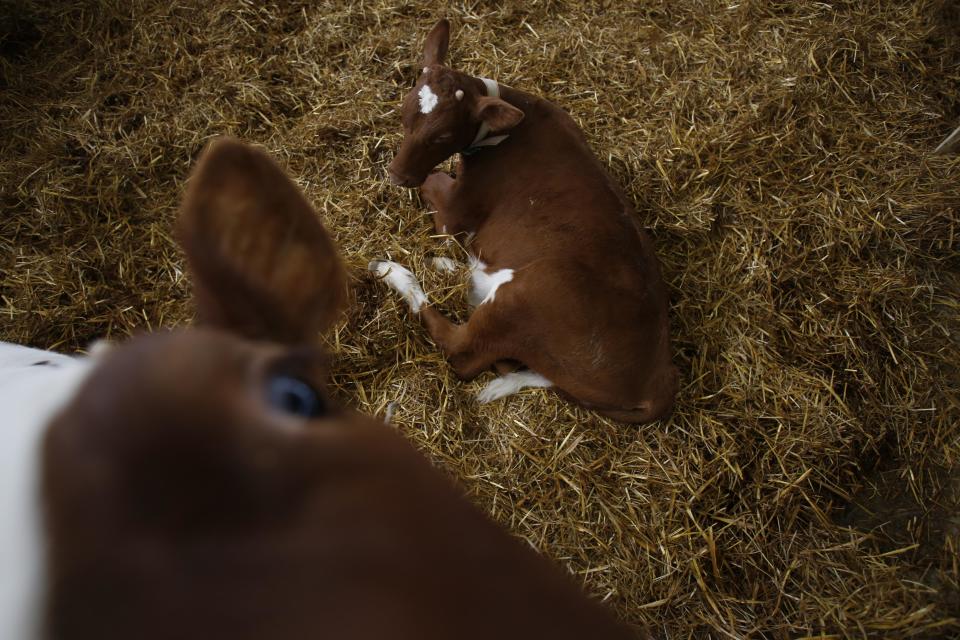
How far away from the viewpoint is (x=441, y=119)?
9.52 feet

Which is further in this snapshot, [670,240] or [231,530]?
[670,240]

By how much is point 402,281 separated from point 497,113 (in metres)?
1.01

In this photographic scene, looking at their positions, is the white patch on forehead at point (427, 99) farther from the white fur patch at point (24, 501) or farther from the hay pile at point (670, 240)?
the white fur patch at point (24, 501)

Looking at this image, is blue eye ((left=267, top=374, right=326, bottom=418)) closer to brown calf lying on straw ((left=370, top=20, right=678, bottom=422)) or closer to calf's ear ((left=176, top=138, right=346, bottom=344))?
calf's ear ((left=176, top=138, right=346, bottom=344))

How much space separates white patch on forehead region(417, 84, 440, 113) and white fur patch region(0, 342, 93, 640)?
7.64ft

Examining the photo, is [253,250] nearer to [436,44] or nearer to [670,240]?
[436,44]

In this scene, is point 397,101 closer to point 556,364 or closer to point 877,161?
point 556,364

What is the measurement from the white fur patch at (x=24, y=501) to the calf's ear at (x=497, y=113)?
7.62 ft

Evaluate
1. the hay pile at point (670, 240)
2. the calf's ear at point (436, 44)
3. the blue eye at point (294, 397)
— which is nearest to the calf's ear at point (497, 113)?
the calf's ear at point (436, 44)

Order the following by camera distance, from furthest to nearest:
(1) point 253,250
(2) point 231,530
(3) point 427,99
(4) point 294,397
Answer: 1. (3) point 427,99
2. (1) point 253,250
3. (4) point 294,397
4. (2) point 231,530

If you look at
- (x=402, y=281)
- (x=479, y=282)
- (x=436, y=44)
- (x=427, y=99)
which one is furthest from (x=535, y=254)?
(x=436, y=44)

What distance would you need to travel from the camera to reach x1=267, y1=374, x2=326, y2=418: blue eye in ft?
2.60

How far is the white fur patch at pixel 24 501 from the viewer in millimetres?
663

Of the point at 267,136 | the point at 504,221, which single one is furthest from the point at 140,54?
the point at 504,221
